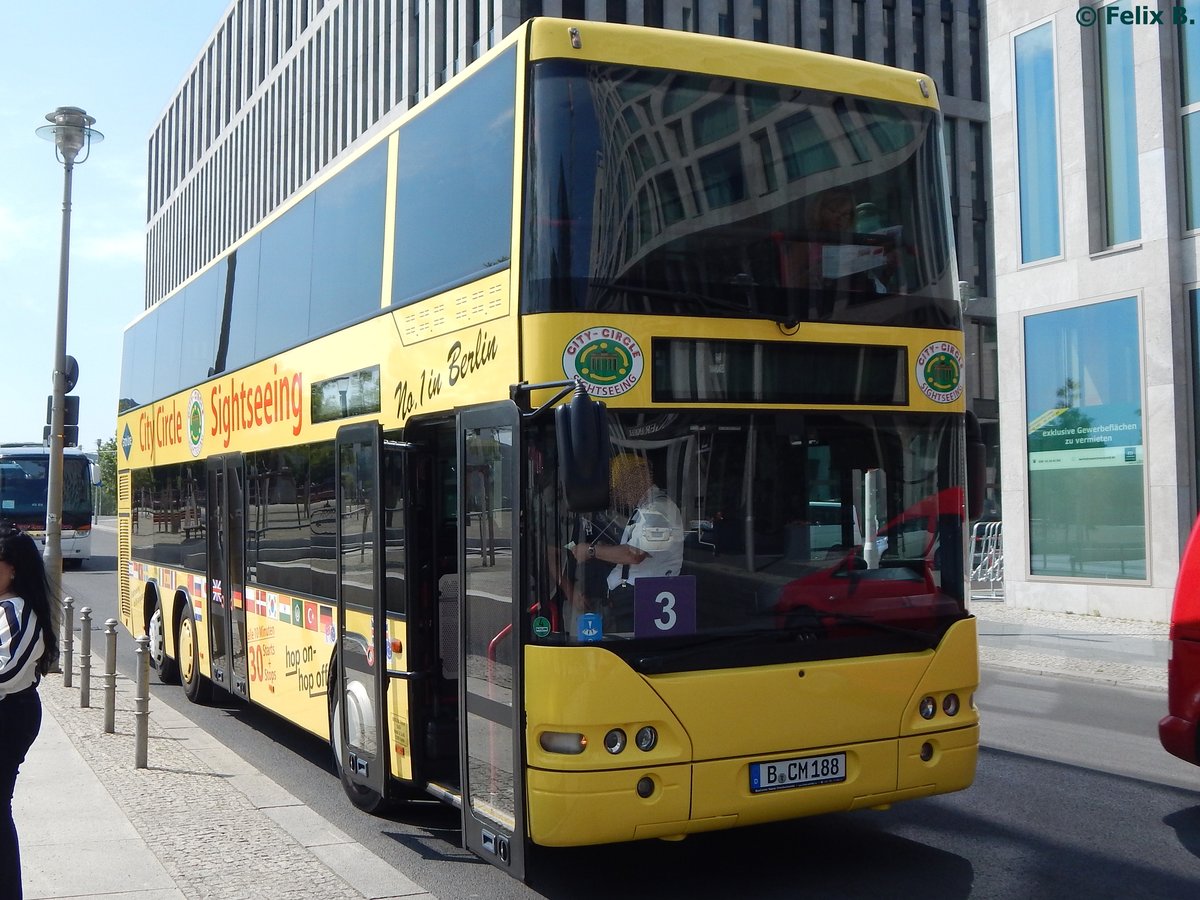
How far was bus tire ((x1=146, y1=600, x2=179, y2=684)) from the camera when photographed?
13.6 metres

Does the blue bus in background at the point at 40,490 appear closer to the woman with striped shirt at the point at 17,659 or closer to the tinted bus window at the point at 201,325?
the tinted bus window at the point at 201,325

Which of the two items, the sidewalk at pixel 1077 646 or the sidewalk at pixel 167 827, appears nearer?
the sidewalk at pixel 167 827

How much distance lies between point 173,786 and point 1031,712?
742 centimetres

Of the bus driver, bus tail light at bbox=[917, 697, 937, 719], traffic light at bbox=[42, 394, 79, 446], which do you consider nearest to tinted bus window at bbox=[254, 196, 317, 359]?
the bus driver

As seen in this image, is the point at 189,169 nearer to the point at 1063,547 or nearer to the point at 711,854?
the point at 1063,547

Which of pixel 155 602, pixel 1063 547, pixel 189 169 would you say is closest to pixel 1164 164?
pixel 1063 547

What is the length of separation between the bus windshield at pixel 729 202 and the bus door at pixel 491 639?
0.78 metres

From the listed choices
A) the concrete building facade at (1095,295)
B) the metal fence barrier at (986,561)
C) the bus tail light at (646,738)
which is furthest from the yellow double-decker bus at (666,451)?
the metal fence barrier at (986,561)

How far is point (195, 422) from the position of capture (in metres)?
12.2

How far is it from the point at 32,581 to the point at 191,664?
758 cm

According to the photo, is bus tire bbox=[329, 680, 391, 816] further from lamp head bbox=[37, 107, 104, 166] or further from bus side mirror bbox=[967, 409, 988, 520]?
lamp head bbox=[37, 107, 104, 166]

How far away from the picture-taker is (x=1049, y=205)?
21406 millimetres

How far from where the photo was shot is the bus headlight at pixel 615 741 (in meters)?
5.54

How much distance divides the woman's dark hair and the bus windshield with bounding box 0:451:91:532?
3618 centimetres
